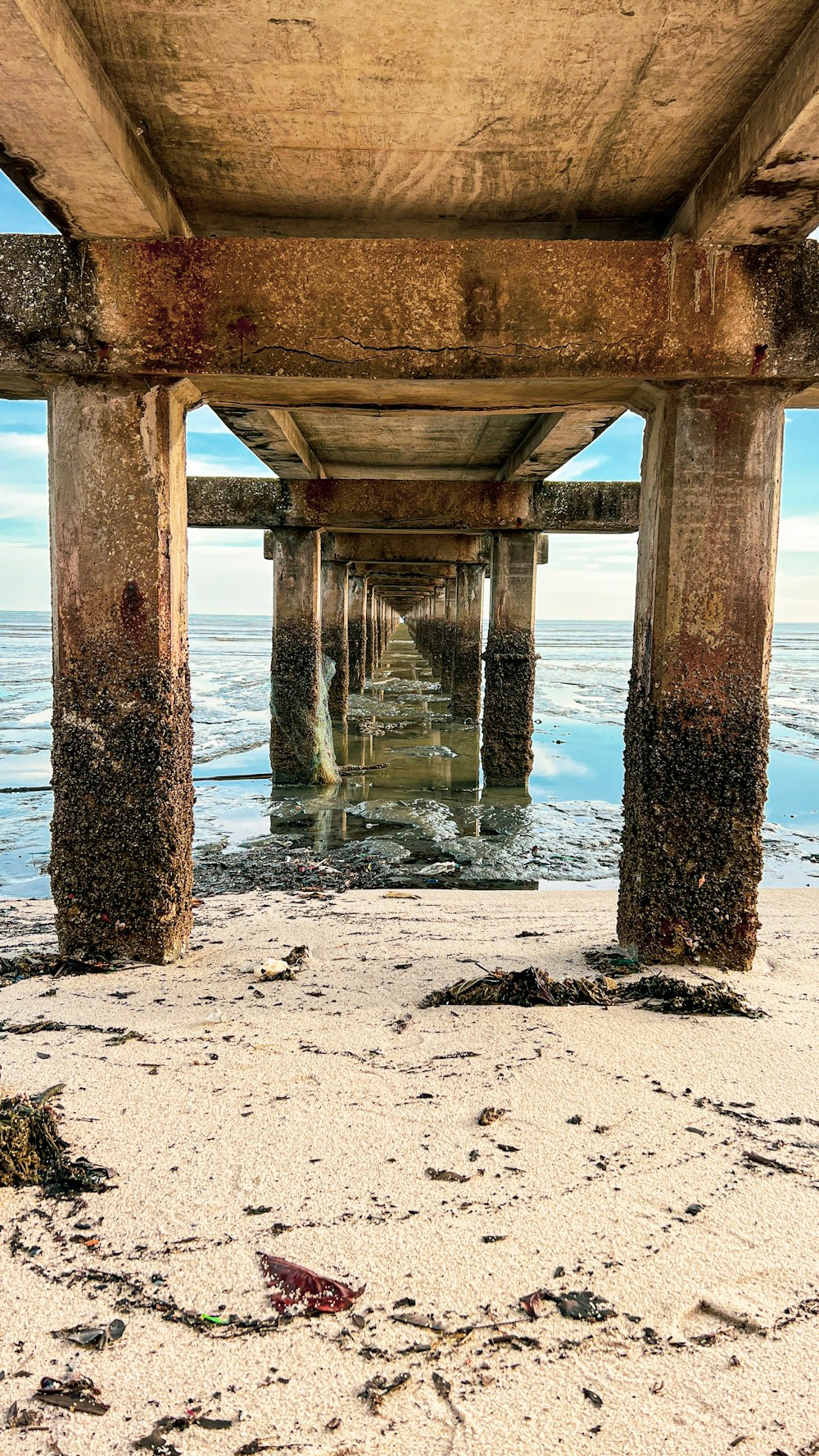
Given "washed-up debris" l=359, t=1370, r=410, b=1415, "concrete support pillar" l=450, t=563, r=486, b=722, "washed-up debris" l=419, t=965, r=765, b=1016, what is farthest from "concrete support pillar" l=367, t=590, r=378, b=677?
"washed-up debris" l=359, t=1370, r=410, b=1415

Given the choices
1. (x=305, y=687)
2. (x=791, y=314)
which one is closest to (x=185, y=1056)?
(x=791, y=314)

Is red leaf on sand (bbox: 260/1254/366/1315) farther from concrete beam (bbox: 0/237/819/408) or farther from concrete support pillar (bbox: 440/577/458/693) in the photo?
concrete support pillar (bbox: 440/577/458/693)

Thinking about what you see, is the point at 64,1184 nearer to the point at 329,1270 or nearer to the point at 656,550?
the point at 329,1270

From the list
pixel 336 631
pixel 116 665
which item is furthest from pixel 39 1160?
pixel 336 631

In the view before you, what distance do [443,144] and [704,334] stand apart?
1.41 meters

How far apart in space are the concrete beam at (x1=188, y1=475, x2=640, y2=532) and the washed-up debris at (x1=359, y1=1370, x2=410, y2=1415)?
9.18m

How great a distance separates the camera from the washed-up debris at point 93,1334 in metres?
1.83

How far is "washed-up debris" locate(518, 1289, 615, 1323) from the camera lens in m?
1.94

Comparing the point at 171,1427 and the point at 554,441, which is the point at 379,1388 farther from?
the point at 554,441

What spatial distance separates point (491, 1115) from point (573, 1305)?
0.80 metres

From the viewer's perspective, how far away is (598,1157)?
2533mm

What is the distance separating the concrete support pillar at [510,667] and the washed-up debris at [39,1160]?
911 cm

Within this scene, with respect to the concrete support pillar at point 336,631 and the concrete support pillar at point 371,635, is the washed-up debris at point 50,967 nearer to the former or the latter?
the concrete support pillar at point 336,631

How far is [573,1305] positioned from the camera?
197 centimetres
